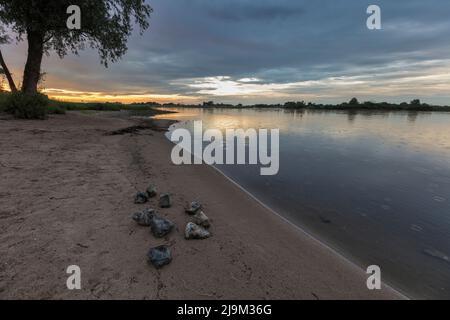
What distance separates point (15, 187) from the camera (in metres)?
4.80

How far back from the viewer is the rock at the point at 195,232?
3701 millimetres

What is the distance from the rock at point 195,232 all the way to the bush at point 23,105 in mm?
17610

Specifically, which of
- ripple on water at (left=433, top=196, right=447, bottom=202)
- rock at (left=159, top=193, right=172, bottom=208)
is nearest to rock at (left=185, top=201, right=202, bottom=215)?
rock at (left=159, top=193, right=172, bottom=208)

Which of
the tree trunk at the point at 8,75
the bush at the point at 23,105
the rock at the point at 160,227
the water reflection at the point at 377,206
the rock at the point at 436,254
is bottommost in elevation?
the rock at the point at 436,254

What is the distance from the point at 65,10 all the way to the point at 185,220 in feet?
57.4

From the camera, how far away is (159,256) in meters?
3.03

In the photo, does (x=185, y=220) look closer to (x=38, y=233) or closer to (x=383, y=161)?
(x=38, y=233)

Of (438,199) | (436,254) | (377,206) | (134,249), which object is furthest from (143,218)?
(438,199)

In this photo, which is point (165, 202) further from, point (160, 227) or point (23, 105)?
point (23, 105)

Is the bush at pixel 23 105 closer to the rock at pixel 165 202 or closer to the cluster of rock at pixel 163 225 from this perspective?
the cluster of rock at pixel 163 225

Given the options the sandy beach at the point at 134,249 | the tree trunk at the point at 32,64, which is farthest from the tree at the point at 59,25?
the sandy beach at the point at 134,249
